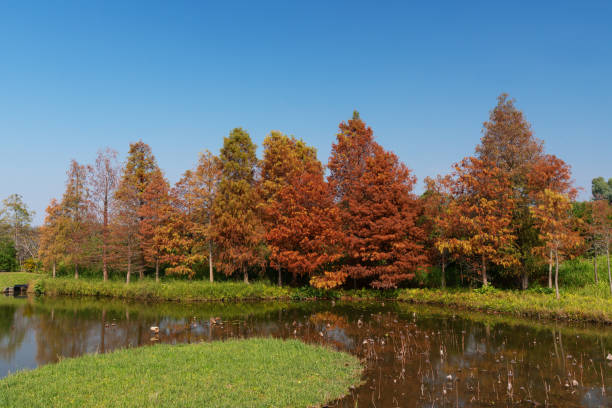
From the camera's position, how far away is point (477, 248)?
2642 cm

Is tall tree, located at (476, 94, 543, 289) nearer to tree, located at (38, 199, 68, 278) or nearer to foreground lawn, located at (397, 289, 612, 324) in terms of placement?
foreground lawn, located at (397, 289, 612, 324)

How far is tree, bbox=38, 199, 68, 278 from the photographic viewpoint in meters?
36.3

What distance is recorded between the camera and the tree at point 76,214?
35.9m

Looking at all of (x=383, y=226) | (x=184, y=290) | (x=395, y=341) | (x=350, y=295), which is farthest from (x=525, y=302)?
(x=184, y=290)

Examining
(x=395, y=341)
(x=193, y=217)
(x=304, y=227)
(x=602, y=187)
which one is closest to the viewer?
(x=395, y=341)

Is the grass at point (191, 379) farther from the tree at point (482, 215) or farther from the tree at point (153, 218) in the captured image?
the tree at point (153, 218)

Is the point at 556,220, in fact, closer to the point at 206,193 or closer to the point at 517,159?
the point at 517,159

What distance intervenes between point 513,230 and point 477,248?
10.8ft

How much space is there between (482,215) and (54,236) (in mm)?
39820

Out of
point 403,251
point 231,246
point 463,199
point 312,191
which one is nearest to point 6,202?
point 231,246

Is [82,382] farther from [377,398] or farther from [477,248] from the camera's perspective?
[477,248]

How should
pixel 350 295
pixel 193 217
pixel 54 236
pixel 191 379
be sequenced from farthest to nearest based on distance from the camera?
pixel 54 236 → pixel 193 217 → pixel 350 295 → pixel 191 379

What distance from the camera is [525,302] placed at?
22969 millimetres

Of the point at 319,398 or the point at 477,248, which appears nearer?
the point at 319,398
